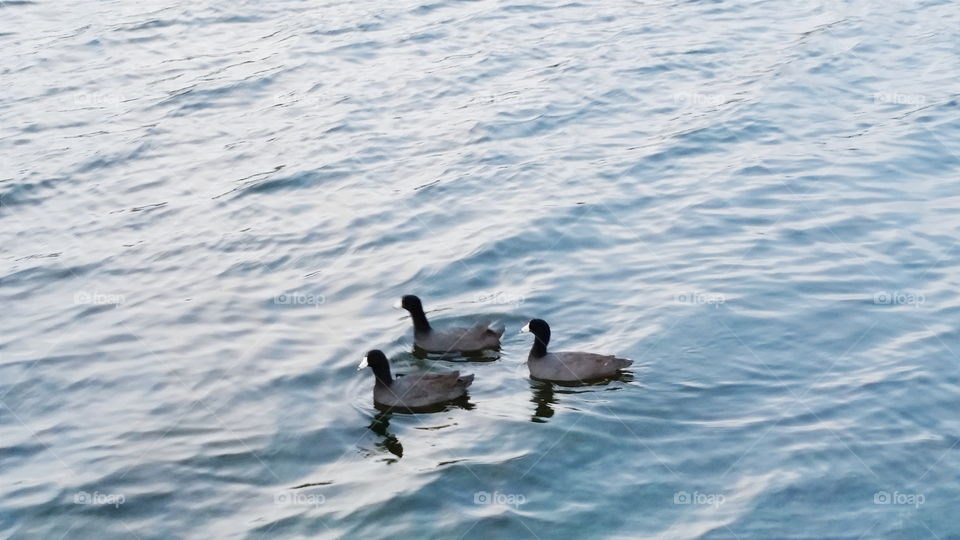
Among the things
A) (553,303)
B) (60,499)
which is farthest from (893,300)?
(60,499)

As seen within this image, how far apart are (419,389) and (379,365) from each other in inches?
22.6

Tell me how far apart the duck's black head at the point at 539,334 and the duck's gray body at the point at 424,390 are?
3.10 ft

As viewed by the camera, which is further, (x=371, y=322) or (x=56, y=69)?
(x=56, y=69)

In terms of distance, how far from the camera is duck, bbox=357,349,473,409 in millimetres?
13234

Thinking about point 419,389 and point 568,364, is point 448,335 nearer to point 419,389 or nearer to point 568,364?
point 419,389

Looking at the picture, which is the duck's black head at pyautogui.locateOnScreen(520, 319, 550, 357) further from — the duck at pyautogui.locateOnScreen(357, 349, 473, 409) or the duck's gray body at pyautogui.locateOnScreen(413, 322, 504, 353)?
the duck at pyautogui.locateOnScreen(357, 349, 473, 409)

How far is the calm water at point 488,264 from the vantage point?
38.5 ft

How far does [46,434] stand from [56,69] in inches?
589

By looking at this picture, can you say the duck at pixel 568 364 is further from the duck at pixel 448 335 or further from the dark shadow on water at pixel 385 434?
the dark shadow on water at pixel 385 434

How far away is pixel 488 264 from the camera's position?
16781 mm


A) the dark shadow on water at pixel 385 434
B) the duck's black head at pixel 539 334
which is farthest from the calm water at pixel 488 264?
the duck's black head at pixel 539 334

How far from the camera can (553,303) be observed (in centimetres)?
1559

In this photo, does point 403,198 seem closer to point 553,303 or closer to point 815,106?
point 553,303

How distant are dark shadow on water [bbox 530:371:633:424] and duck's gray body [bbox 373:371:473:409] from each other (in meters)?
0.86
